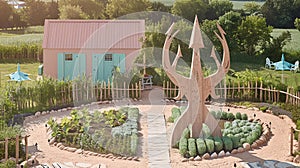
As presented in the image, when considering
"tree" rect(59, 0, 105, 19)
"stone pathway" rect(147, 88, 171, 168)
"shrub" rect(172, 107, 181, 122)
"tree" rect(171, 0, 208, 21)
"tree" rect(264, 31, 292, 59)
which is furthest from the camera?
"tree" rect(59, 0, 105, 19)

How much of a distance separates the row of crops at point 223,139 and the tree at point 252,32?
12.8 metres

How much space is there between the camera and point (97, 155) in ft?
39.6

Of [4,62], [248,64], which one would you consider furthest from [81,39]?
[248,64]

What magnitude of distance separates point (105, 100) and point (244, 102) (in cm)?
440

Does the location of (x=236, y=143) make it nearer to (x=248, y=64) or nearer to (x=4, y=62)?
(x=248, y=64)

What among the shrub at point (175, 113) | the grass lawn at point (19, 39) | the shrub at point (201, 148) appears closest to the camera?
the shrub at point (201, 148)

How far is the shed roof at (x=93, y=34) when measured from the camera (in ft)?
67.3

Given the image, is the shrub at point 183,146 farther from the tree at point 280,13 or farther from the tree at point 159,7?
the tree at point 159,7

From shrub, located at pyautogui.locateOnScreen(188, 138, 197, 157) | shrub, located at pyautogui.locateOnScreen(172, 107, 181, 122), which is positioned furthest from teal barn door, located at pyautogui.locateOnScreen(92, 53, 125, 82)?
shrub, located at pyautogui.locateOnScreen(188, 138, 197, 157)

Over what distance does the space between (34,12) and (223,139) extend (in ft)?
83.4

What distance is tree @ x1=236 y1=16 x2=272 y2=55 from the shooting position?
26312mm

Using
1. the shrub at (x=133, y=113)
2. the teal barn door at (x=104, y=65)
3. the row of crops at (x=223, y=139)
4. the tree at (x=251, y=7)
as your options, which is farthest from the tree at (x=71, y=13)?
the row of crops at (x=223, y=139)

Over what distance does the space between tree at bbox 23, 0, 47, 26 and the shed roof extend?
14.6m

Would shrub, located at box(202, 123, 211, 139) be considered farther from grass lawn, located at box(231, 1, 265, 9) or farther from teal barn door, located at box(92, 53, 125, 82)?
grass lawn, located at box(231, 1, 265, 9)
